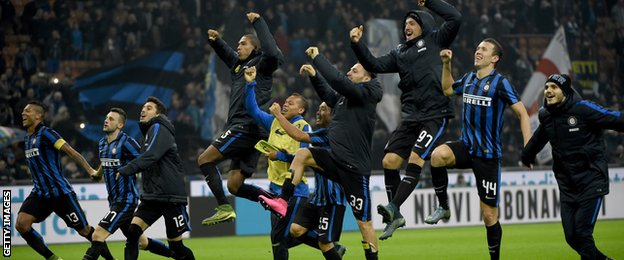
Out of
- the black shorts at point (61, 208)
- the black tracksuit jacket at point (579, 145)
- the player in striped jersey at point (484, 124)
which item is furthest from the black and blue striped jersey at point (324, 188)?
the black shorts at point (61, 208)

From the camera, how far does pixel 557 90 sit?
411 inches

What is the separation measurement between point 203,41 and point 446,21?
51.4ft

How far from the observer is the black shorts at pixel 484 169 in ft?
36.0

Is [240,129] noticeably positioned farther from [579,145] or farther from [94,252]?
[579,145]

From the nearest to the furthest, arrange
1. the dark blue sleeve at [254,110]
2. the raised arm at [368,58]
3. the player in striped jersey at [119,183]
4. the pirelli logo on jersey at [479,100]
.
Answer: the pirelli logo on jersey at [479,100], the raised arm at [368,58], the dark blue sleeve at [254,110], the player in striped jersey at [119,183]

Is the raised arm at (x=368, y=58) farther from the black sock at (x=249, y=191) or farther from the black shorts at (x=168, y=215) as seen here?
the black shorts at (x=168, y=215)

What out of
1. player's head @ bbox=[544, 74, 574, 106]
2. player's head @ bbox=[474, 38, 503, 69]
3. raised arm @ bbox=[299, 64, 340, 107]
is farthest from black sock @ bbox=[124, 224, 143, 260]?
player's head @ bbox=[544, 74, 574, 106]

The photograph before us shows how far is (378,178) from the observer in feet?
75.2

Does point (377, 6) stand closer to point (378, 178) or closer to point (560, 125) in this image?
point (378, 178)

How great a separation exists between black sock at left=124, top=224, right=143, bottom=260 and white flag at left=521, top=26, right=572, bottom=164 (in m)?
16.1

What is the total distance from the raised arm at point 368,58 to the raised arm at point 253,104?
1.25 m

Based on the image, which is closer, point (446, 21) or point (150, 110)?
point (446, 21)

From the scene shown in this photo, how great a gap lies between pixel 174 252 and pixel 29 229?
2493mm

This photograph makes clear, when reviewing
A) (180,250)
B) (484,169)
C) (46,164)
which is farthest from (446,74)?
(46,164)
